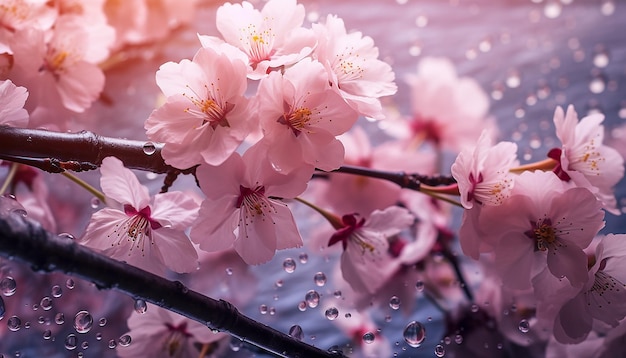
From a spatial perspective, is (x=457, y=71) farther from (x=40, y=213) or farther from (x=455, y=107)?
(x=40, y=213)

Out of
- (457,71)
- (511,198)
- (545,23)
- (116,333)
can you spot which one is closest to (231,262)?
(116,333)

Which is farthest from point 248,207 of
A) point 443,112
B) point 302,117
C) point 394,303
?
point 443,112

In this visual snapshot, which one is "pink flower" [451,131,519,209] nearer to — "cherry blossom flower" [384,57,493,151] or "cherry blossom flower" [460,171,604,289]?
"cherry blossom flower" [460,171,604,289]

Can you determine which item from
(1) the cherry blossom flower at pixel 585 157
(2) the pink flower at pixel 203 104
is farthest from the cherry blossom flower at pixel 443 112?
(2) the pink flower at pixel 203 104

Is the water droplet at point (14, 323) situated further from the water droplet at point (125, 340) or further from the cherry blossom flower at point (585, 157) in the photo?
the cherry blossom flower at point (585, 157)

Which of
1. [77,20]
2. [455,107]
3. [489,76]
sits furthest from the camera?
[489,76]

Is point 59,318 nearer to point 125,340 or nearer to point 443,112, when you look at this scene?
point 125,340
